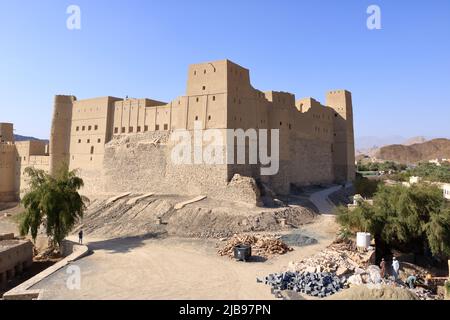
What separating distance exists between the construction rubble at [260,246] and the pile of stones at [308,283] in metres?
3.60

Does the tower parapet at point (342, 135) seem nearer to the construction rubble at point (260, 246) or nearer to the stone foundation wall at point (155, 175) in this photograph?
the stone foundation wall at point (155, 175)

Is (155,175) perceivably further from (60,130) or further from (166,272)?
(166,272)

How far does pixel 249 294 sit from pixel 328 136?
102 ft

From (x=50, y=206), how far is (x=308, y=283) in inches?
520

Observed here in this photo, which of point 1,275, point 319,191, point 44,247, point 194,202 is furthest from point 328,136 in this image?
point 1,275

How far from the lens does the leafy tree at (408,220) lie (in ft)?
51.9

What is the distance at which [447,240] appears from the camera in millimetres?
15695

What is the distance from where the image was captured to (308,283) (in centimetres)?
1033

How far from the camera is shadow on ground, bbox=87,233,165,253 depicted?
16784mm

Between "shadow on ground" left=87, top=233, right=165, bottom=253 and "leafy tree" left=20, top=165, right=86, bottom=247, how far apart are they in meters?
1.76

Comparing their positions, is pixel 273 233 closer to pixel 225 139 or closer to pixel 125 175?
pixel 225 139

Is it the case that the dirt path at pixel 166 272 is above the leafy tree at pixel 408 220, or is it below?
below

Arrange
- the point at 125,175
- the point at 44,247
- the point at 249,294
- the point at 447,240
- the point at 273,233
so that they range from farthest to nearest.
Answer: the point at 125,175
the point at 44,247
the point at 273,233
the point at 447,240
the point at 249,294

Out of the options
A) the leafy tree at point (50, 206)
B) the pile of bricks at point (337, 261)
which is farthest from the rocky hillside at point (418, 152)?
the leafy tree at point (50, 206)
